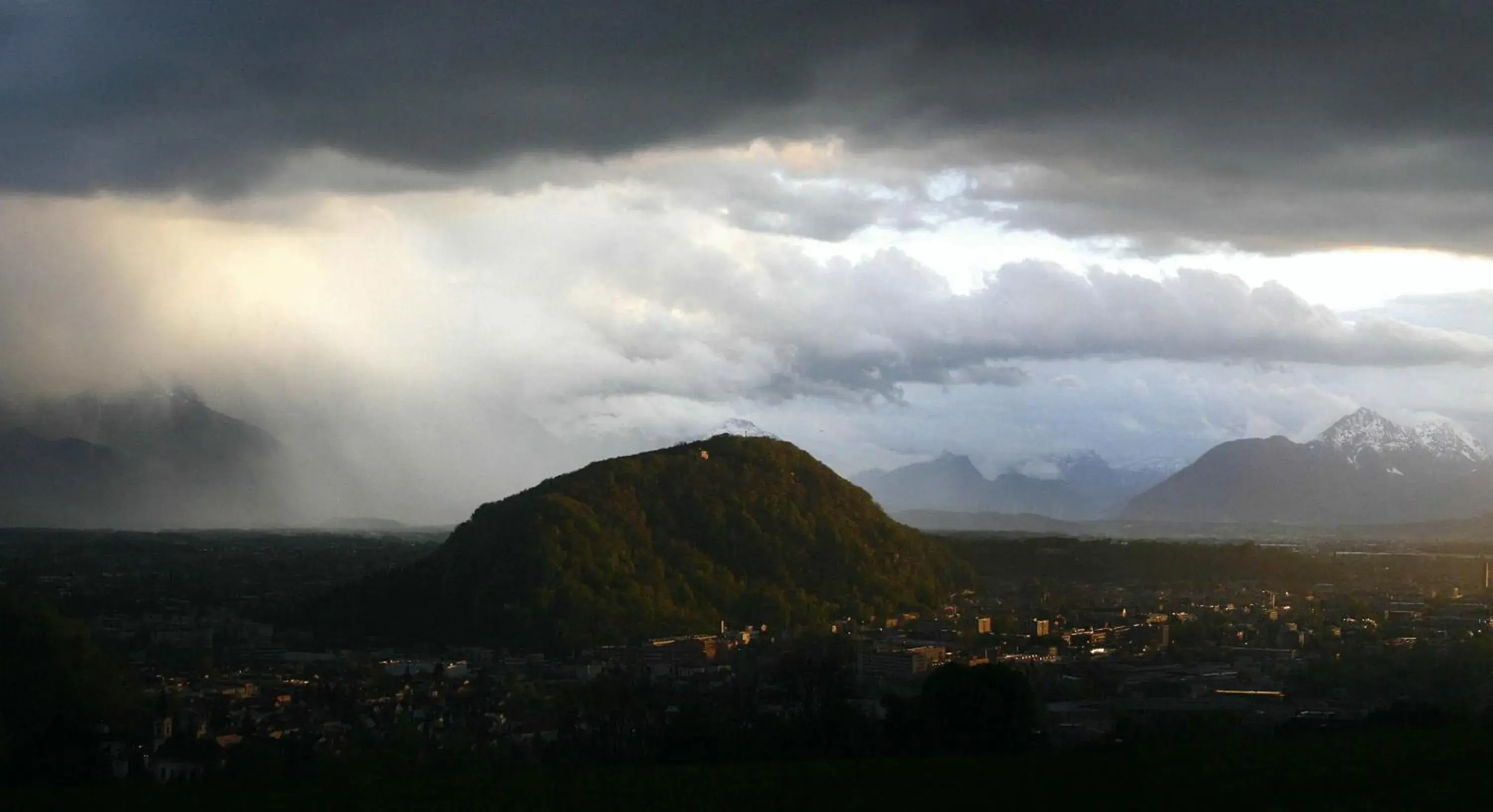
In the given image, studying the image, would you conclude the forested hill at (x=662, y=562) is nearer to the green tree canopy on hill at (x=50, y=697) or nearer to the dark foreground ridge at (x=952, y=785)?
the green tree canopy on hill at (x=50, y=697)

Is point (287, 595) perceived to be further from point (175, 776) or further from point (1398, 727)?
point (1398, 727)

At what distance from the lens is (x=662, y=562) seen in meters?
61.5

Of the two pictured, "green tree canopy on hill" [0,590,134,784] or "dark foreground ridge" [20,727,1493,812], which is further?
"green tree canopy on hill" [0,590,134,784]

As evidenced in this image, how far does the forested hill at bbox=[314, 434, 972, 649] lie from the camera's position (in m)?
54.8

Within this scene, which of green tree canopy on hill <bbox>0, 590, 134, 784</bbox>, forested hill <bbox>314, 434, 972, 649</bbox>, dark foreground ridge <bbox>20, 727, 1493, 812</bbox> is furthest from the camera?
forested hill <bbox>314, 434, 972, 649</bbox>

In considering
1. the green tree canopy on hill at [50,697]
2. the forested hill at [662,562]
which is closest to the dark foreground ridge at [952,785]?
the green tree canopy on hill at [50,697]

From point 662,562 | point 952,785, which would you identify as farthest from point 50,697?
point 662,562

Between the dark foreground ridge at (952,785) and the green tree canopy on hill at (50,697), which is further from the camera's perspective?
the green tree canopy on hill at (50,697)

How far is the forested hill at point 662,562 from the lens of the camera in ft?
180

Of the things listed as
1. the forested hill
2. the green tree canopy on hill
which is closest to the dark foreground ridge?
the green tree canopy on hill

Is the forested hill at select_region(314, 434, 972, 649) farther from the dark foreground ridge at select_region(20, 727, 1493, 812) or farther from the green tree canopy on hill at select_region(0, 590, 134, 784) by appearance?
the dark foreground ridge at select_region(20, 727, 1493, 812)

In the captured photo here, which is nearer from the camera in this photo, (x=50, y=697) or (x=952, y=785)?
(x=952, y=785)

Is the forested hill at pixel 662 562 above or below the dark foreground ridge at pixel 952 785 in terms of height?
above

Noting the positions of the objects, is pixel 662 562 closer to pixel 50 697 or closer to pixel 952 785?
pixel 50 697
